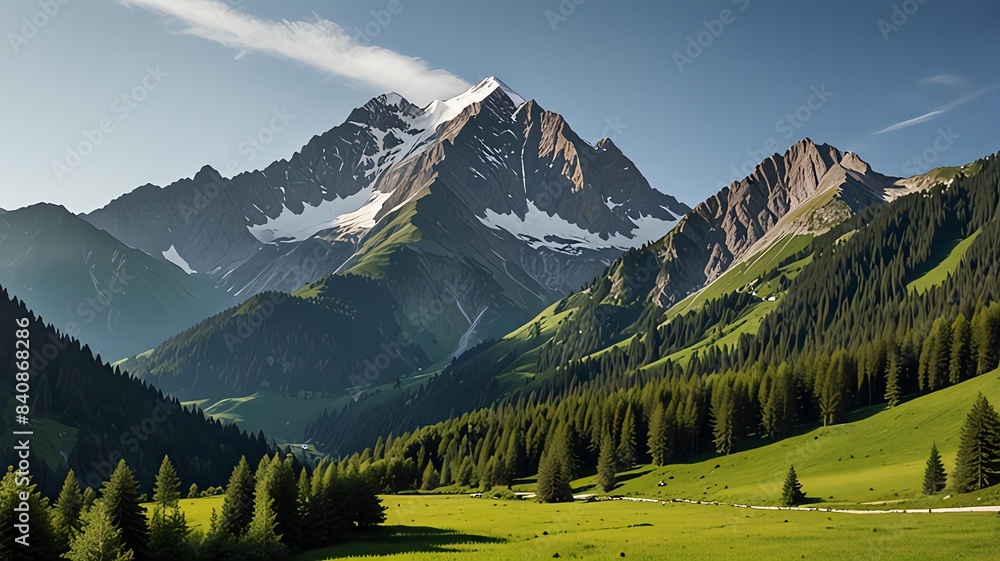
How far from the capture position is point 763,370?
158125 millimetres

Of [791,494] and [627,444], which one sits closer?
[791,494]

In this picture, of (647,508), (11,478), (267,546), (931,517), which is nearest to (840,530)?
(931,517)

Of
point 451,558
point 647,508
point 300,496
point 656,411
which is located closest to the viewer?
point 451,558

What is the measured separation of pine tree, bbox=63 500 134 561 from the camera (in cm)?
5066

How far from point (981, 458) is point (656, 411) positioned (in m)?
71.9

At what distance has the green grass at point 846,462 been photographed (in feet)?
287

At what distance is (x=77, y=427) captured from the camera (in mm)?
172625

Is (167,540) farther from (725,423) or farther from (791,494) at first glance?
(725,423)

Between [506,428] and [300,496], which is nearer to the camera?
[300,496]

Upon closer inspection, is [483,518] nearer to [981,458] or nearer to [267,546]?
[267,546]

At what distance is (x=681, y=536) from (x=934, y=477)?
36.9 m

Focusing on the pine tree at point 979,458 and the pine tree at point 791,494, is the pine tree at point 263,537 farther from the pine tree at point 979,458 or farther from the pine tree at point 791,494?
the pine tree at point 979,458

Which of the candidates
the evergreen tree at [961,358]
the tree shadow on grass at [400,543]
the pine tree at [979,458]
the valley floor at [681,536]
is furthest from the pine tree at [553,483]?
the evergreen tree at [961,358]

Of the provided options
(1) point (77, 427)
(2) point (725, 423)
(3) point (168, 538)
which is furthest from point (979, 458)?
(1) point (77, 427)
